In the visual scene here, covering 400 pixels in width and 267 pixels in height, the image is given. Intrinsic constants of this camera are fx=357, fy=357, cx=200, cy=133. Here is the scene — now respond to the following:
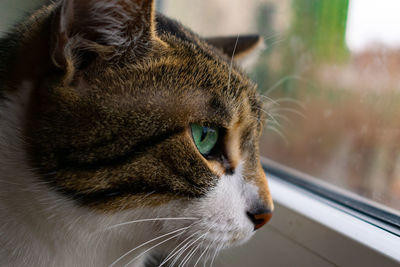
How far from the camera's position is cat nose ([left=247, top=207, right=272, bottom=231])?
610 millimetres

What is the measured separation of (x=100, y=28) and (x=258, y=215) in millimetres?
391

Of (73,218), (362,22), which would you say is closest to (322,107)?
(362,22)

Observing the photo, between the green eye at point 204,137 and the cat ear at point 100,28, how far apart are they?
0.16 meters

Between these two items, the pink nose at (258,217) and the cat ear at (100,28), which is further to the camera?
the pink nose at (258,217)

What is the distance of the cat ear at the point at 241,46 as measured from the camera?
830 mm

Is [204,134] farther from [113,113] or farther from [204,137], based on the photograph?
[113,113]

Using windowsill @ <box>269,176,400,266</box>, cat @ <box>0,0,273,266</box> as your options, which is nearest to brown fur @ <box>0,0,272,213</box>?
cat @ <box>0,0,273,266</box>

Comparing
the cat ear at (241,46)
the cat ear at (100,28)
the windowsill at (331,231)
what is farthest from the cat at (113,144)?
the cat ear at (241,46)

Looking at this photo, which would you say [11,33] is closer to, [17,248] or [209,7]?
[17,248]

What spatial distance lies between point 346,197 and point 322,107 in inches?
9.9

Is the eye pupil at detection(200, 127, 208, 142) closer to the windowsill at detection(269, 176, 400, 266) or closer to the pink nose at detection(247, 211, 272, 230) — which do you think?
the pink nose at detection(247, 211, 272, 230)

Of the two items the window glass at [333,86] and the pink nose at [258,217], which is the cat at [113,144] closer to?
the pink nose at [258,217]

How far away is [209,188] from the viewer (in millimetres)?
577

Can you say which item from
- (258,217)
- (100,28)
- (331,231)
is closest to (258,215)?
(258,217)
